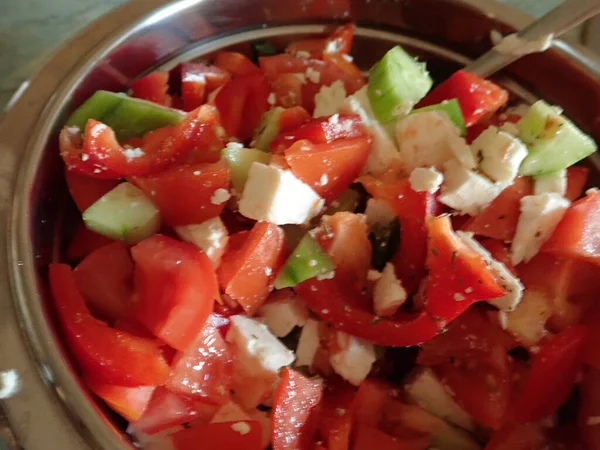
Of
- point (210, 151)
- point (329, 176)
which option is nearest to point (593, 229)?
point (329, 176)

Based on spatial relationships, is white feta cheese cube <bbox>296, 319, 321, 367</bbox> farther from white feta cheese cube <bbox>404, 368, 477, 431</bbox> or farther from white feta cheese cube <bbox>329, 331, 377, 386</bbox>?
white feta cheese cube <bbox>404, 368, 477, 431</bbox>

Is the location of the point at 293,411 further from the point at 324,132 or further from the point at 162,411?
the point at 324,132

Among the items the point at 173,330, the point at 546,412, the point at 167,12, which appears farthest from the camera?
the point at 167,12

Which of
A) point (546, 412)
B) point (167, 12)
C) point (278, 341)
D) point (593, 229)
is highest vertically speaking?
point (167, 12)

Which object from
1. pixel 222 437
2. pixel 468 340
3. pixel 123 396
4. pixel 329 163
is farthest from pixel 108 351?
pixel 468 340

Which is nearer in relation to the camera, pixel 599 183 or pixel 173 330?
pixel 173 330

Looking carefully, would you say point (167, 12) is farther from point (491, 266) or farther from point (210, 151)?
point (491, 266)
